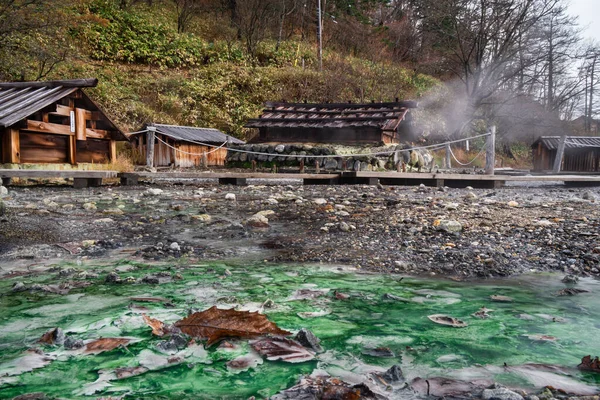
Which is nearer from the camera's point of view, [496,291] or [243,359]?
[243,359]

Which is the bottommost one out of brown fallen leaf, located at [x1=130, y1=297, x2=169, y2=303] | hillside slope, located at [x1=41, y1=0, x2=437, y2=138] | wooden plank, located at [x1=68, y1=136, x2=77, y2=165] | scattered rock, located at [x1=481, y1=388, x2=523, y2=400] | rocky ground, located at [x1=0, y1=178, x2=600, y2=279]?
scattered rock, located at [x1=481, y1=388, x2=523, y2=400]

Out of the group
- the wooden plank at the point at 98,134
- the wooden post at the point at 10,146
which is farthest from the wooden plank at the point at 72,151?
the wooden post at the point at 10,146

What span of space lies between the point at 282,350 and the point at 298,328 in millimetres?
320

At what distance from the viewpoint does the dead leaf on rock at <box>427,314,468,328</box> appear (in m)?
2.58

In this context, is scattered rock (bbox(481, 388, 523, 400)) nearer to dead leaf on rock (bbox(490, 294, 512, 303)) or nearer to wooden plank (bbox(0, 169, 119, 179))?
dead leaf on rock (bbox(490, 294, 512, 303))

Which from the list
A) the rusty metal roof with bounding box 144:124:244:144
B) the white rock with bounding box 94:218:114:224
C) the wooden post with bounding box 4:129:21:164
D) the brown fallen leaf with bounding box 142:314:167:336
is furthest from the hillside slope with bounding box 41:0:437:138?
the brown fallen leaf with bounding box 142:314:167:336

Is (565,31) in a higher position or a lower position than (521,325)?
higher

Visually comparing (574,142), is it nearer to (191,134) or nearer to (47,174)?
(191,134)

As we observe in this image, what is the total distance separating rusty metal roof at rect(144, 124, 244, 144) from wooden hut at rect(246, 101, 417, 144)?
11.8 ft

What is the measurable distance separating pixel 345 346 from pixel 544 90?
166 feet

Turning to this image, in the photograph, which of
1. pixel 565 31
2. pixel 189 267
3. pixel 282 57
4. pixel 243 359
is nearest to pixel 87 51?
pixel 282 57

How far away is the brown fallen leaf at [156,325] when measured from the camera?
2349mm

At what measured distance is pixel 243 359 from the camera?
Result: 2.07m

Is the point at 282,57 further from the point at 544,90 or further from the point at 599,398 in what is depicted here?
the point at 599,398
